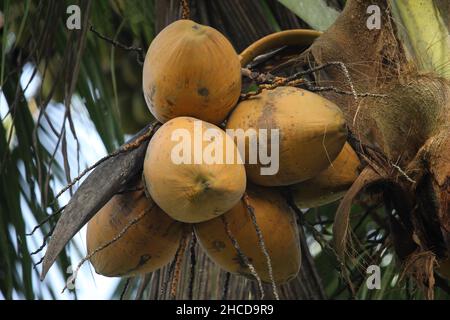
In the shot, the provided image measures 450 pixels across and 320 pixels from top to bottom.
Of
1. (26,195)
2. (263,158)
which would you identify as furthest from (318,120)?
(26,195)

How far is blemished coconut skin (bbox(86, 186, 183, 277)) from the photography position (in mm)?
1495

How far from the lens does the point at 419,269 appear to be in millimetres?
1521

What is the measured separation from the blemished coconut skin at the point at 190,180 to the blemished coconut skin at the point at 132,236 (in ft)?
0.29

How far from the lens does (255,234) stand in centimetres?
147

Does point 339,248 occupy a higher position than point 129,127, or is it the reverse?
point 339,248

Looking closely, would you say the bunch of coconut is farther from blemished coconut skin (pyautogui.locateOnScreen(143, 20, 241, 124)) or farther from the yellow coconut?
the yellow coconut

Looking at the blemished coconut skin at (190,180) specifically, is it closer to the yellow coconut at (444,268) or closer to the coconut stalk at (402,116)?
the coconut stalk at (402,116)

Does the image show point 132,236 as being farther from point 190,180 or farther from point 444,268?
point 444,268

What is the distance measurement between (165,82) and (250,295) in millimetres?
897

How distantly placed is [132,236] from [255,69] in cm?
45

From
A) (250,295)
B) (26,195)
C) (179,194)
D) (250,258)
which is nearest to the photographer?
(179,194)

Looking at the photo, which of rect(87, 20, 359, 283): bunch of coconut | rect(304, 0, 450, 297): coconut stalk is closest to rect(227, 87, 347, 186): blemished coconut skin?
rect(87, 20, 359, 283): bunch of coconut

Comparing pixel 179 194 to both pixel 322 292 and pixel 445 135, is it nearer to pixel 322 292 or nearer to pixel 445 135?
pixel 445 135

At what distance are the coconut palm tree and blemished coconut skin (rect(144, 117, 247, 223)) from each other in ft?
0.38
